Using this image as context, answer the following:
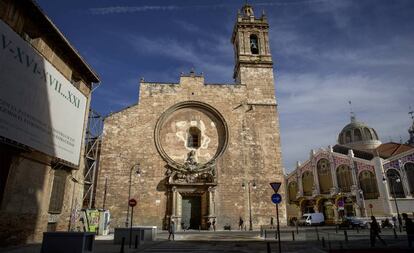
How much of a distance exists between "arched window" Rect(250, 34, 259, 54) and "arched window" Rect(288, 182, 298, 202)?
2525 cm

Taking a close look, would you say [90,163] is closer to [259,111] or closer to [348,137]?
[259,111]

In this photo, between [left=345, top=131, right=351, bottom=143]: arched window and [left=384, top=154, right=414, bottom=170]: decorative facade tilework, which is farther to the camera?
[left=345, top=131, right=351, bottom=143]: arched window

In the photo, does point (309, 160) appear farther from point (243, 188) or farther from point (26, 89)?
point (26, 89)

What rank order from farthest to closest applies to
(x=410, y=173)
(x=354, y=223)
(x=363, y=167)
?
(x=363, y=167) < (x=410, y=173) < (x=354, y=223)

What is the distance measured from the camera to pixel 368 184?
35.7 m

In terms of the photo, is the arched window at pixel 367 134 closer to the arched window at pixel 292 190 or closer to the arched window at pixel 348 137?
the arched window at pixel 348 137

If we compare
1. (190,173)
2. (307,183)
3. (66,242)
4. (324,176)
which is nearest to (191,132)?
(190,173)

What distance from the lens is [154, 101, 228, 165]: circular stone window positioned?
2291 centimetres

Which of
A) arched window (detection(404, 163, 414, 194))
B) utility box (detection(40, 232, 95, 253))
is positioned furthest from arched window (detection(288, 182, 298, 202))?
utility box (detection(40, 232, 95, 253))

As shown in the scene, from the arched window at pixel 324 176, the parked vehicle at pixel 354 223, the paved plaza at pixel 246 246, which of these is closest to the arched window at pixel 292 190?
the arched window at pixel 324 176

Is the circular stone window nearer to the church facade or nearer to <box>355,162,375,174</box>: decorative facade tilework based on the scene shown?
the church facade

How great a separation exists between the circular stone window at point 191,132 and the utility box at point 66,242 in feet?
46.1

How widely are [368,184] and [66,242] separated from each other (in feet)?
119

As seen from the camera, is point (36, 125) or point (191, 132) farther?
point (191, 132)
